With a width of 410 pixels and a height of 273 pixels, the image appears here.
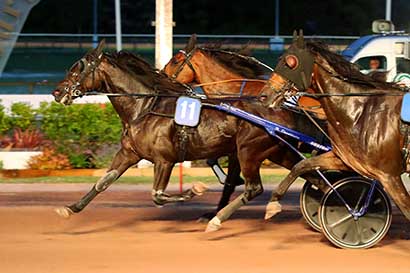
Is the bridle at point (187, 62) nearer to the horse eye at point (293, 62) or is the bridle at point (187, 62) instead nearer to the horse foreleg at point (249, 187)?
the horse foreleg at point (249, 187)

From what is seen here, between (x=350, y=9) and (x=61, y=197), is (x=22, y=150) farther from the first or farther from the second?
(x=350, y=9)

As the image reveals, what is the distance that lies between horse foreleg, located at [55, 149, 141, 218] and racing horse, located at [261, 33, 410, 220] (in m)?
1.87

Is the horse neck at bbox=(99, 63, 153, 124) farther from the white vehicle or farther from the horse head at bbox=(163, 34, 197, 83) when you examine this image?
the white vehicle

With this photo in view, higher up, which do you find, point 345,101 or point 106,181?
point 345,101

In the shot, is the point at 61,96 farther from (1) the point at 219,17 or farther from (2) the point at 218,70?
(1) the point at 219,17

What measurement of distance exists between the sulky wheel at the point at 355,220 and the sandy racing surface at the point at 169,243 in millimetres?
134

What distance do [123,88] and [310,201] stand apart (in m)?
2.29

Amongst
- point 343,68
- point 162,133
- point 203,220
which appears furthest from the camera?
point 203,220

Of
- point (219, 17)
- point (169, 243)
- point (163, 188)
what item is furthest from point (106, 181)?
point (219, 17)

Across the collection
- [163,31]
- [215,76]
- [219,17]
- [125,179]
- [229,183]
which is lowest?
[125,179]

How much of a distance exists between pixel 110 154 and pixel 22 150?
137cm

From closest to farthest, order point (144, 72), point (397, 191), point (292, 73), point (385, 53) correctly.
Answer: point (397, 191), point (292, 73), point (144, 72), point (385, 53)

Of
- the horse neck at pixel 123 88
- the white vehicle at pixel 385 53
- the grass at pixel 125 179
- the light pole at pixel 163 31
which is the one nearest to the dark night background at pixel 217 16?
the white vehicle at pixel 385 53

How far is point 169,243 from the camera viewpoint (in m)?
9.46
